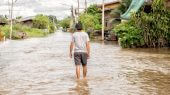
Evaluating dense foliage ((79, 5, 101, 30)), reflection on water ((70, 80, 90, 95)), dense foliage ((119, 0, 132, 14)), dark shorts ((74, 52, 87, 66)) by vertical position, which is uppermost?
dense foliage ((119, 0, 132, 14))

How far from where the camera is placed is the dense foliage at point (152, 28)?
23.9m

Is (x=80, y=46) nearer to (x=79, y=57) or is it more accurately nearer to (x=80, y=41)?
(x=80, y=41)

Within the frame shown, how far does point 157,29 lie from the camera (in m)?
24.0

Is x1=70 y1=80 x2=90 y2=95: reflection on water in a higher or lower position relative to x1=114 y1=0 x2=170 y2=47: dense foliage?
lower

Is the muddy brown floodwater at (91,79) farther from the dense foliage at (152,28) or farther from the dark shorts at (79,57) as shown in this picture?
the dense foliage at (152,28)

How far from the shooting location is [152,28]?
24.1 metres

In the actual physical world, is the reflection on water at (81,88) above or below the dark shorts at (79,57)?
below

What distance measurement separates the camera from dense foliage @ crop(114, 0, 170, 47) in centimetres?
2388

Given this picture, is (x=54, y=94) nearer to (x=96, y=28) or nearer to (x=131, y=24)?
(x=131, y=24)

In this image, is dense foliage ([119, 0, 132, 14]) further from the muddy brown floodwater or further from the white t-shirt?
the white t-shirt

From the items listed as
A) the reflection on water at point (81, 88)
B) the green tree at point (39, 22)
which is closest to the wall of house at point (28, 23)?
the green tree at point (39, 22)

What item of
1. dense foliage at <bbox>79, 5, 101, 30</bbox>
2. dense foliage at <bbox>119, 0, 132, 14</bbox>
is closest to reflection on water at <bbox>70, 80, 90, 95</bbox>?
dense foliage at <bbox>119, 0, 132, 14</bbox>

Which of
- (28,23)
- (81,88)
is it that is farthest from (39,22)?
(81,88)

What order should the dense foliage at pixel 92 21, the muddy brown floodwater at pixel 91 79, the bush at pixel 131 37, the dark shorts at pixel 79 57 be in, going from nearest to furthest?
the muddy brown floodwater at pixel 91 79 → the dark shorts at pixel 79 57 → the bush at pixel 131 37 → the dense foliage at pixel 92 21
